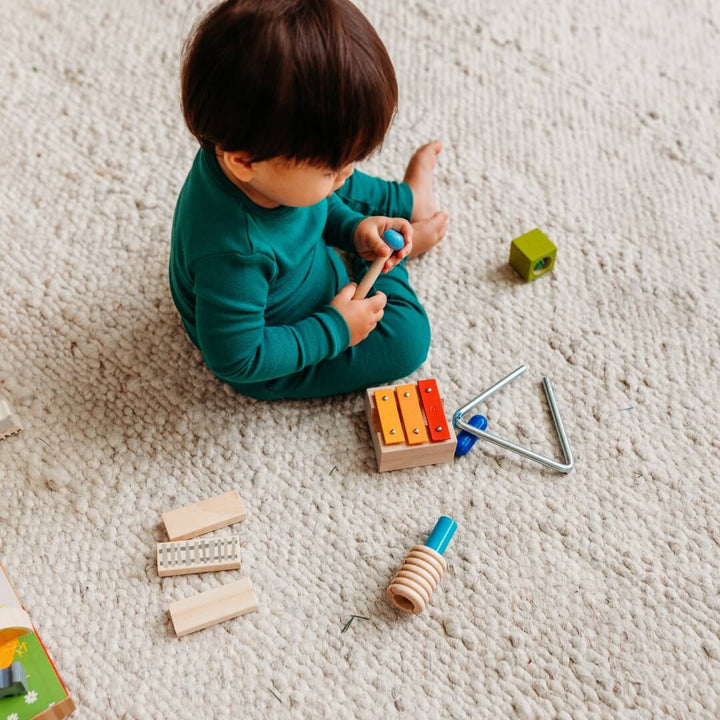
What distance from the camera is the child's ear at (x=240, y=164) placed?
737 mm

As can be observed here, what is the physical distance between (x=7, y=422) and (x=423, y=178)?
0.62 metres

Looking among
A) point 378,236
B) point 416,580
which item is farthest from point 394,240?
point 416,580

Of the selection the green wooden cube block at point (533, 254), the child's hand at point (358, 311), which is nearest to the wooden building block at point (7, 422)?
the child's hand at point (358, 311)

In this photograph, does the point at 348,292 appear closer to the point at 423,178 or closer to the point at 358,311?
the point at 358,311

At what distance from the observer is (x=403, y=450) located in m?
0.94

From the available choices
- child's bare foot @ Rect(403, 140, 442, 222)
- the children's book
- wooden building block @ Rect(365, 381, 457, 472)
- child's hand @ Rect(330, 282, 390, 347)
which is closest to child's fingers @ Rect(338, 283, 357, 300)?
child's hand @ Rect(330, 282, 390, 347)

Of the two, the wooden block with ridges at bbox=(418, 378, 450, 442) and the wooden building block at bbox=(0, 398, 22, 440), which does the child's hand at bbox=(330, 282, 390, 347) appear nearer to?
the wooden block with ridges at bbox=(418, 378, 450, 442)

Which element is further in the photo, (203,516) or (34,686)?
(203,516)

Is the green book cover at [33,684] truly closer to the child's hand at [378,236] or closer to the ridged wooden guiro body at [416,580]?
the ridged wooden guiro body at [416,580]

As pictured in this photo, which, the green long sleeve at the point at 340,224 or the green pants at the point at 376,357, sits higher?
the green long sleeve at the point at 340,224

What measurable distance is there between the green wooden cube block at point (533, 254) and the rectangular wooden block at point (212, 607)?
1.75 ft

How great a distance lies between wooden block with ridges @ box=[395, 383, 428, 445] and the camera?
37.0 inches

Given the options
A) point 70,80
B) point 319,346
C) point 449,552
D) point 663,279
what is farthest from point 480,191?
point 70,80

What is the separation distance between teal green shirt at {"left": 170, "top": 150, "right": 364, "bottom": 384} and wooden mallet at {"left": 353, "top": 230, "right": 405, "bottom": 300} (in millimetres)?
46
